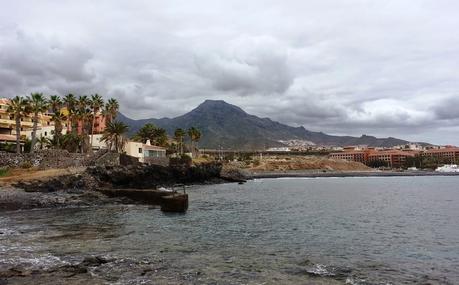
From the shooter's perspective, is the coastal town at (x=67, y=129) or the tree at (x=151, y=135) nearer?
the coastal town at (x=67, y=129)

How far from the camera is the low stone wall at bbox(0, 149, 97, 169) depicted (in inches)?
2805

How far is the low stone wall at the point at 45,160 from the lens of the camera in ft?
234

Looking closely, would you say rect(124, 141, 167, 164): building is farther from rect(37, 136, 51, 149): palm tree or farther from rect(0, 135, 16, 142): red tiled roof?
rect(0, 135, 16, 142): red tiled roof

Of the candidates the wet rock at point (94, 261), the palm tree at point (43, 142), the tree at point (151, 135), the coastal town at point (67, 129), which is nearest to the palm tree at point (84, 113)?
the coastal town at point (67, 129)

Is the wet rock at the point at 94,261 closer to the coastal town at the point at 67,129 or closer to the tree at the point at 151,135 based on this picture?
the coastal town at the point at 67,129

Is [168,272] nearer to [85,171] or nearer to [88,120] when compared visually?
[85,171]

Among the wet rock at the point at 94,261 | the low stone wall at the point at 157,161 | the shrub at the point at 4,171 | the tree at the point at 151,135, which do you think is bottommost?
the wet rock at the point at 94,261

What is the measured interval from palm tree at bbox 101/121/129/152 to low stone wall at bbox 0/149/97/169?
60.3 feet

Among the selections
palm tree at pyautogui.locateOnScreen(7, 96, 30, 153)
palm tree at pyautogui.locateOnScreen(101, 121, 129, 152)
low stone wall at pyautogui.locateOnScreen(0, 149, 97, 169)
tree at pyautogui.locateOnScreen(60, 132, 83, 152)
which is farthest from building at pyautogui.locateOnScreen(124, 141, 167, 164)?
palm tree at pyautogui.locateOnScreen(7, 96, 30, 153)

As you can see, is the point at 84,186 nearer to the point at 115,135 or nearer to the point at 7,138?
the point at 115,135

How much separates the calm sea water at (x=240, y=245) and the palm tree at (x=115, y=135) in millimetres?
53809

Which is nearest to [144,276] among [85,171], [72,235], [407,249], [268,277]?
[268,277]

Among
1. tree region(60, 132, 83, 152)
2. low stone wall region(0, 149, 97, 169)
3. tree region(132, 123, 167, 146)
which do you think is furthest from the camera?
tree region(132, 123, 167, 146)

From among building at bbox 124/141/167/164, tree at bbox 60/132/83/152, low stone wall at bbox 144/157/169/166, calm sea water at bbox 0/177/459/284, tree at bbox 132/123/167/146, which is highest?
tree at bbox 132/123/167/146
